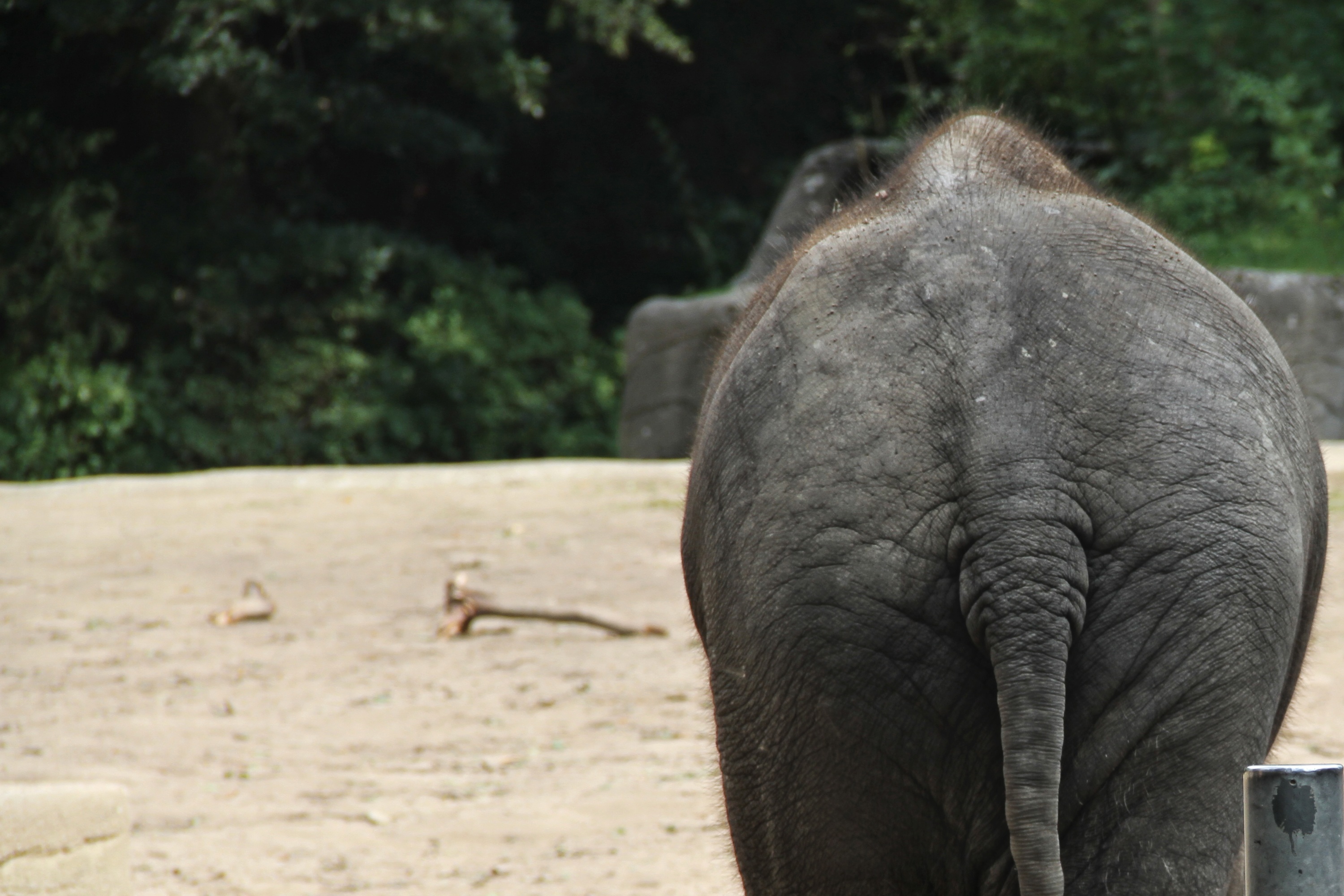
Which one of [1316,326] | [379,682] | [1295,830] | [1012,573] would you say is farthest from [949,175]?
[1316,326]

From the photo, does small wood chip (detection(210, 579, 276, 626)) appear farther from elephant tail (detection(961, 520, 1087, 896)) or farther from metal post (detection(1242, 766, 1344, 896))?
metal post (detection(1242, 766, 1344, 896))

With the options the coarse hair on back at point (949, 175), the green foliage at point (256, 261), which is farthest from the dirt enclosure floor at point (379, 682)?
the green foliage at point (256, 261)

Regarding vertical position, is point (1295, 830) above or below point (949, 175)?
below

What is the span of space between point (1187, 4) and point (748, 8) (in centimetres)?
616

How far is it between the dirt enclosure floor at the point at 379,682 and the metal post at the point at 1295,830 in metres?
1.08

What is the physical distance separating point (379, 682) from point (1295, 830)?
5146 millimetres

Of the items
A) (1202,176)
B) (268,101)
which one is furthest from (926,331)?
(268,101)

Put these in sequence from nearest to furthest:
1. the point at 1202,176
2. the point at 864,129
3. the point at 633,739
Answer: the point at 633,739 → the point at 1202,176 → the point at 864,129

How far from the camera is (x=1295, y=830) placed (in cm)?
141

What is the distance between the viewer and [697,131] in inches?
810

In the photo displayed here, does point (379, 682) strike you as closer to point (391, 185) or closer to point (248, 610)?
point (248, 610)

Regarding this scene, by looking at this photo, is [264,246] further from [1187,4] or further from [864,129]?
[1187,4]

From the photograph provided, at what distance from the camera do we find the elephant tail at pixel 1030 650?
61.7 inches

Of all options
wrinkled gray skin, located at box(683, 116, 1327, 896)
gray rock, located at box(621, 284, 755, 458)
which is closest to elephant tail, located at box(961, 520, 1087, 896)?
wrinkled gray skin, located at box(683, 116, 1327, 896)
